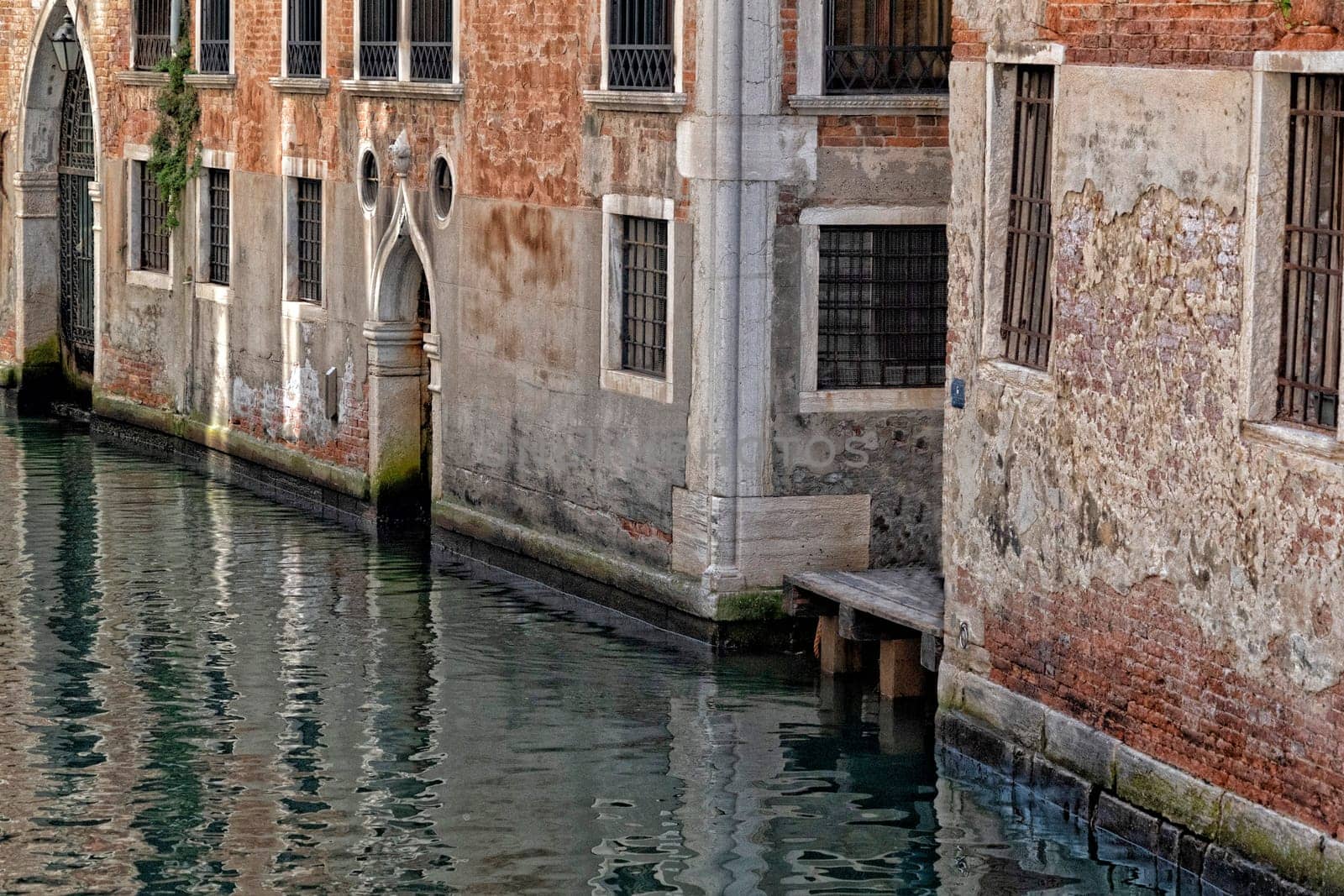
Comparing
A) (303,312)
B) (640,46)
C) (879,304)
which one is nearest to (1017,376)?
(879,304)

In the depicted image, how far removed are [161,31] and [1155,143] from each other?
1393 cm

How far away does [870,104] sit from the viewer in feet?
47.3

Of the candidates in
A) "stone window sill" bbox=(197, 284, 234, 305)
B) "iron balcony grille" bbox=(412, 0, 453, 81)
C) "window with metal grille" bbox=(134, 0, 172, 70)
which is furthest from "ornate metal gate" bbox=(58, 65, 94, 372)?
"iron balcony grille" bbox=(412, 0, 453, 81)

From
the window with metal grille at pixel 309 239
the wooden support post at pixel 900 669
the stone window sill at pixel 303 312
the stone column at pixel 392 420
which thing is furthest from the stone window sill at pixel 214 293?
the wooden support post at pixel 900 669

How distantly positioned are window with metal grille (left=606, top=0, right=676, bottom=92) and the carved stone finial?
9.65 ft

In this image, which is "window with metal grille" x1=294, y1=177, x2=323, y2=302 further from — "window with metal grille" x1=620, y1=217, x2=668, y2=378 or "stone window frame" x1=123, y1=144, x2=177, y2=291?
"window with metal grille" x1=620, y1=217, x2=668, y2=378

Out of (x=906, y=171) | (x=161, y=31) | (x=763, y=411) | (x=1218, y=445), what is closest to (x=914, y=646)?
(x=763, y=411)

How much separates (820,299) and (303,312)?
6.56 m

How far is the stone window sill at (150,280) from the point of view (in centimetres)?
2269

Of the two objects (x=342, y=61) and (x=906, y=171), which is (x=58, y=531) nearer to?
(x=342, y=61)

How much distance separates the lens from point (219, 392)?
21797 millimetres

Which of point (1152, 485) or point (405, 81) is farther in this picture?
point (405, 81)

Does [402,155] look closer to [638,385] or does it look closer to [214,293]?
[638,385]

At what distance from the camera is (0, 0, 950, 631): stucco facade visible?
14391mm
